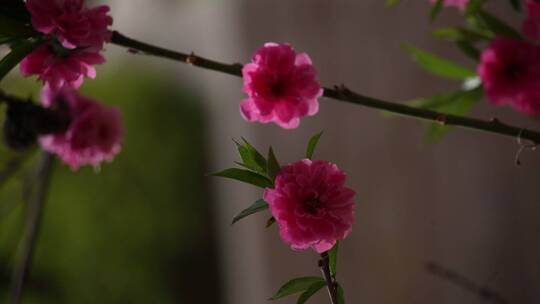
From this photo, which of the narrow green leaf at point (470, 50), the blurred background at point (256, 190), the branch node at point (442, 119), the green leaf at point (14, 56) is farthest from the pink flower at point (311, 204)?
the blurred background at point (256, 190)

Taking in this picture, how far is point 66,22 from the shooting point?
478 millimetres

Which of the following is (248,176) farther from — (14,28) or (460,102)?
(460,102)

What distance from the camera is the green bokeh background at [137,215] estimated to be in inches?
87.6

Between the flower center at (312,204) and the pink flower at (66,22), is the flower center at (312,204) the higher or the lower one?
the lower one

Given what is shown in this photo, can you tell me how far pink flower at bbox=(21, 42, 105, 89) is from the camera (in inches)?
19.7

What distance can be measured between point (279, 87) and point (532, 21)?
33 cm

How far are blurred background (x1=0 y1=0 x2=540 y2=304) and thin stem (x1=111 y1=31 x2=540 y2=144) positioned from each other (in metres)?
0.47

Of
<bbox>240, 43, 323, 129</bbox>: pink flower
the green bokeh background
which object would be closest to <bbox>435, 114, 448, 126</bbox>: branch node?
<bbox>240, 43, 323, 129</bbox>: pink flower

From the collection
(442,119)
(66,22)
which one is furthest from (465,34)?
(66,22)

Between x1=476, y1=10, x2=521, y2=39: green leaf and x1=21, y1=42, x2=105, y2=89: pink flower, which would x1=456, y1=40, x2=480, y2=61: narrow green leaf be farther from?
x1=21, y1=42, x2=105, y2=89: pink flower

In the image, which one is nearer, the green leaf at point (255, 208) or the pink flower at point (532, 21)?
the green leaf at point (255, 208)

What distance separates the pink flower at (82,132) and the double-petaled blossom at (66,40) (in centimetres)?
26

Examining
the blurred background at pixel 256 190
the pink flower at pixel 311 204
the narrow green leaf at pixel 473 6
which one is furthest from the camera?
the blurred background at pixel 256 190

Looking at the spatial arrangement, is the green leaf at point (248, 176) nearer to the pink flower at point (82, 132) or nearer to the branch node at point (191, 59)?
the branch node at point (191, 59)
